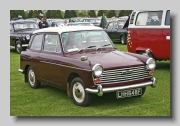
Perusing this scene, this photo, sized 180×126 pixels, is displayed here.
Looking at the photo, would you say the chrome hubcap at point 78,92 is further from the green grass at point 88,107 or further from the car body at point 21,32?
the car body at point 21,32

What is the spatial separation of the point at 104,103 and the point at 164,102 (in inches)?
49.4

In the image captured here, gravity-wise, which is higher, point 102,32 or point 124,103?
point 102,32

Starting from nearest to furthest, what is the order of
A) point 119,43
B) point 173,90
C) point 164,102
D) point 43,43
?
point 173,90 < point 164,102 < point 43,43 < point 119,43

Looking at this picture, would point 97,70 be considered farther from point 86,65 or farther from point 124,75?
point 124,75

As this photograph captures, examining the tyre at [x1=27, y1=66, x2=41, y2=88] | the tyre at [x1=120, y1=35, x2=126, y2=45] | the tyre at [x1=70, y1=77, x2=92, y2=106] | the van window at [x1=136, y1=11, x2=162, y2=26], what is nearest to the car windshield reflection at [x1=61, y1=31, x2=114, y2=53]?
the tyre at [x1=70, y1=77, x2=92, y2=106]

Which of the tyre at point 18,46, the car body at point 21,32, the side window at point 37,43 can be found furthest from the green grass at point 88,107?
the tyre at point 18,46

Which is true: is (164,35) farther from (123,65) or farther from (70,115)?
(70,115)

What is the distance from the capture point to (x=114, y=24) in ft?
68.5

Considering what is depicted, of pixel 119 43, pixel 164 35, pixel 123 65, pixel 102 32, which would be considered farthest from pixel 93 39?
pixel 119 43

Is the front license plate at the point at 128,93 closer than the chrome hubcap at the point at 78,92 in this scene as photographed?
Yes

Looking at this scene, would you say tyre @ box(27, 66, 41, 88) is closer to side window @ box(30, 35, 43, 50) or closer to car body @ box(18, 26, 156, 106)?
car body @ box(18, 26, 156, 106)

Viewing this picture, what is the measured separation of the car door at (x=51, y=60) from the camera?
23.4 feet

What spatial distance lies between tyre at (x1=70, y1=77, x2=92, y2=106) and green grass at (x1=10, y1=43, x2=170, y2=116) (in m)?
0.12

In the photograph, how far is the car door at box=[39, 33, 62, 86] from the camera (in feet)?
23.4
